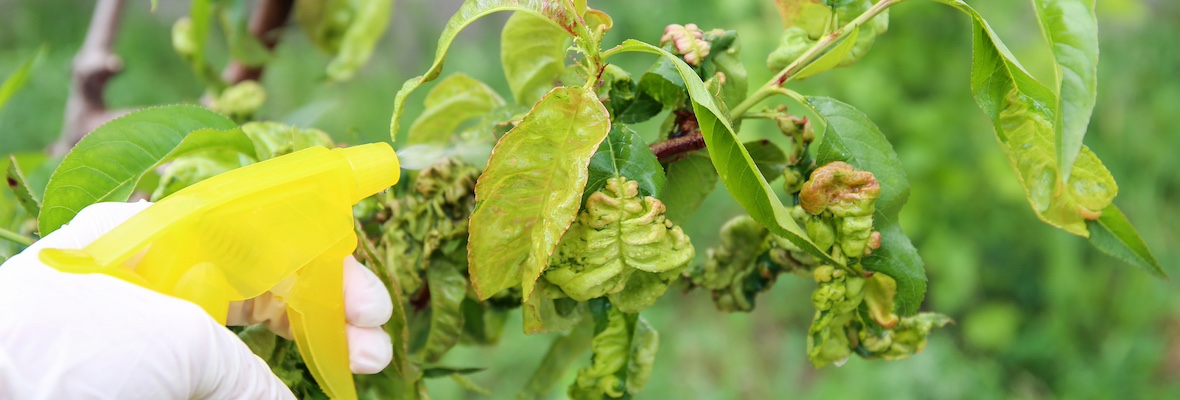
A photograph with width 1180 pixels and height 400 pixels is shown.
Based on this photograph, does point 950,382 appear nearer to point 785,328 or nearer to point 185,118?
point 785,328

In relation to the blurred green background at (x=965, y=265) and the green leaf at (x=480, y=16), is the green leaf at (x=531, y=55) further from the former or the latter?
the blurred green background at (x=965, y=265)

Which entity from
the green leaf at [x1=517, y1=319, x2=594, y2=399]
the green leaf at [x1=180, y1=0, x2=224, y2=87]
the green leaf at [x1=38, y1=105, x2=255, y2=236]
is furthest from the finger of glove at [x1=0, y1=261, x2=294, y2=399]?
the green leaf at [x1=180, y1=0, x2=224, y2=87]

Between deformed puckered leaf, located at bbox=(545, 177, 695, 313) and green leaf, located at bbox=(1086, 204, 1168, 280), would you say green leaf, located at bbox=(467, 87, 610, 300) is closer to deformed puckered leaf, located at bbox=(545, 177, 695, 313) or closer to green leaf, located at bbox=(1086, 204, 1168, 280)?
deformed puckered leaf, located at bbox=(545, 177, 695, 313)

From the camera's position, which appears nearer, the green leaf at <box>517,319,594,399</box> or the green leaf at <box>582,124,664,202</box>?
the green leaf at <box>582,124,664,202</box>

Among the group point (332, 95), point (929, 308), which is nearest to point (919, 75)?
point (929, 308)

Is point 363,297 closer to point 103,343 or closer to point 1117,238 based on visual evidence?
point 103,343
